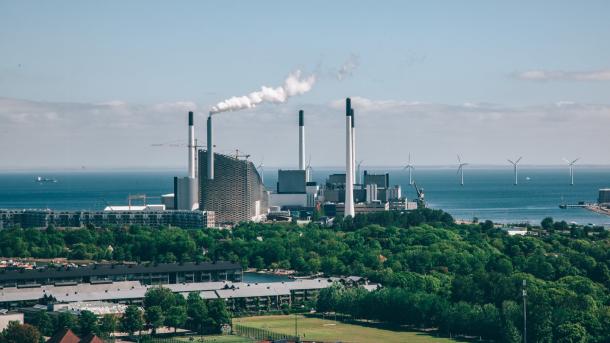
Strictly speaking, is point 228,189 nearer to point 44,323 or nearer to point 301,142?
point 301,142

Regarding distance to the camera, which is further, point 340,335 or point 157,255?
point 157,255

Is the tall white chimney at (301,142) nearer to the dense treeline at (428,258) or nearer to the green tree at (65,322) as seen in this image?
the dense treeline at (428,258)

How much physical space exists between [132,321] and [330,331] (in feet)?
24.0

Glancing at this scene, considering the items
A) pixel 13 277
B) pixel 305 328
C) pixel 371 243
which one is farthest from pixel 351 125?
pixel 305 328

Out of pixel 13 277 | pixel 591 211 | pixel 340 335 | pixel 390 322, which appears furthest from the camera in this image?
pixel 591 211

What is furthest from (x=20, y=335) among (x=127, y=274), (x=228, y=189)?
(x=228, y=189)

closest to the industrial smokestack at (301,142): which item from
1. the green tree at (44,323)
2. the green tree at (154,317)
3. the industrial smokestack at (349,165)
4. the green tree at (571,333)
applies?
the industrial smokestack at (349,165)

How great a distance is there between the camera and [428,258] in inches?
2660

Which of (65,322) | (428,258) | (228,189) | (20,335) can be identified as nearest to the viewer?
(20,335)

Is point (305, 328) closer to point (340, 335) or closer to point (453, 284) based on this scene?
point (340, 335)

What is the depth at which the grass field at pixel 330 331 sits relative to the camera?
45.0m

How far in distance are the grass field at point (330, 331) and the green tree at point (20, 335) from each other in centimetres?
985

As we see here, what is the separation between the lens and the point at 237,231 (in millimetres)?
90312

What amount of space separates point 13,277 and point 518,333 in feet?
84.7
